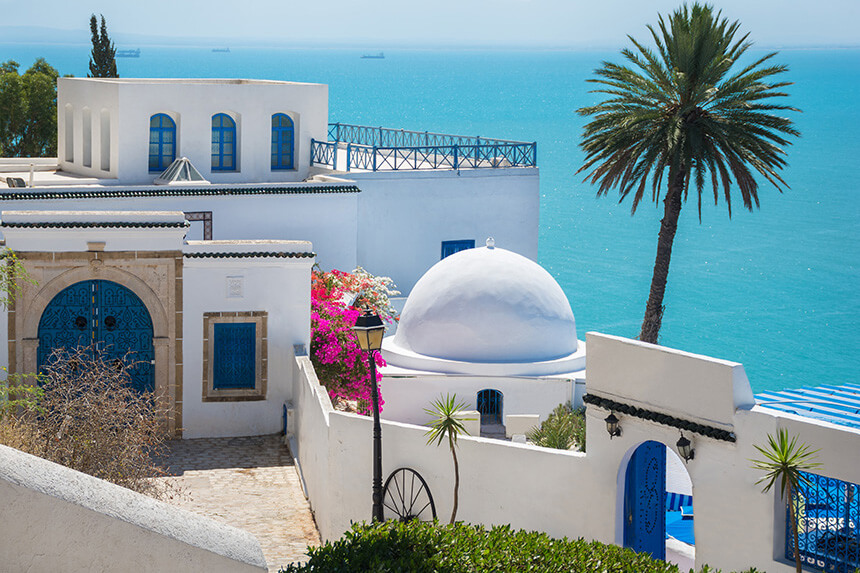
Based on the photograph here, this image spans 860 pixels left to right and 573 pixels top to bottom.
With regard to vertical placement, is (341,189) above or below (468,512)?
above

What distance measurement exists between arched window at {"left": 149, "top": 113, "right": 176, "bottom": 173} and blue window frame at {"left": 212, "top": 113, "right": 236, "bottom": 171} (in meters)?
1.09

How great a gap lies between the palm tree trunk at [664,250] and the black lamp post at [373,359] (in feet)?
42.3

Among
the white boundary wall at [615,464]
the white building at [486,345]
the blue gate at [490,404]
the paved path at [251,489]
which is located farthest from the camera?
the blue gate at [490,404]

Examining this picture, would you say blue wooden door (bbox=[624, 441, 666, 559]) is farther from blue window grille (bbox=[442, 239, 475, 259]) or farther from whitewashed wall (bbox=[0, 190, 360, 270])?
blue window grille (bbox=[442, 239, 475, 259])

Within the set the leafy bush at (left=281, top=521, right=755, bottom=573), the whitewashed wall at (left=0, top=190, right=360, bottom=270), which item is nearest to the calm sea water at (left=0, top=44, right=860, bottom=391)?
the whitewashed wall at (left=0, top=190, right=360, bottom=270)

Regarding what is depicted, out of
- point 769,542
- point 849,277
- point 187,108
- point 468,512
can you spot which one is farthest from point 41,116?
point 849,277

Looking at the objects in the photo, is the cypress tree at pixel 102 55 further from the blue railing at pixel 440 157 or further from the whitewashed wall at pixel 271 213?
the whitewashed wall at pixel 271 213

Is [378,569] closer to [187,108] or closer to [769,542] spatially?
[769,542]

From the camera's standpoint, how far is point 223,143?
29938 mm

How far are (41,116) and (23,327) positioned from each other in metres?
27.5

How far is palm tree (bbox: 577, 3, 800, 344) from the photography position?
2570 centimetres

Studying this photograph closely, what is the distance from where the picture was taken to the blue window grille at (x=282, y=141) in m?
30.8

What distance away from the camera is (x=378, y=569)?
9.49 m

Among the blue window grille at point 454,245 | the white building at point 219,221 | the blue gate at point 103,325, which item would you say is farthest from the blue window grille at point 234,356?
the blue window grille at point 454,245
